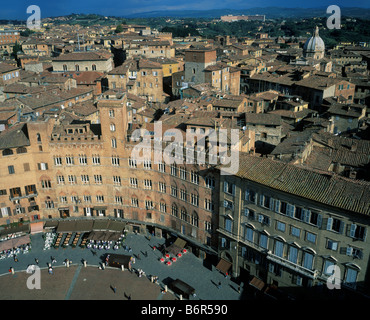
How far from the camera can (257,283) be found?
143ft

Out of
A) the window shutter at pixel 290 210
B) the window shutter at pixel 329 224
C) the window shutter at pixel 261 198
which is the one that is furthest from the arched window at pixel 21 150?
the window shutter at pixel 329 224

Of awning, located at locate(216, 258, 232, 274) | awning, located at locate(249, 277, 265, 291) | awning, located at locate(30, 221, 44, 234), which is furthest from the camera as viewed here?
awning, located at locate(30, 221, 44, 234)

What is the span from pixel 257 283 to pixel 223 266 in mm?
5228

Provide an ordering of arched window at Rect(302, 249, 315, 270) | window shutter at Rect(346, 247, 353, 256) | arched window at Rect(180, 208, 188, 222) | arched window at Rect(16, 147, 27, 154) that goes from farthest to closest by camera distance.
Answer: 1. arched window at Rect(16, 147, 27, 154)
2. arched window at Rect(180, 208, 188, 222)
3. arched window at Rect(302, 249, 315, 270)
4. window shutter at Rect(346, 247, 353, 256)

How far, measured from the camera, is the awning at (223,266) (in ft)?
153

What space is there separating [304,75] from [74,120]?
58.6 metres

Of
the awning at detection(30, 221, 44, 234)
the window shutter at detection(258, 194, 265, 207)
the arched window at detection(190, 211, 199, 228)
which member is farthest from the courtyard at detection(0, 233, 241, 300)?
the window shutter at detection(258, 194, 265, 207)

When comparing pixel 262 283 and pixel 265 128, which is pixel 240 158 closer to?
pixel 262 283

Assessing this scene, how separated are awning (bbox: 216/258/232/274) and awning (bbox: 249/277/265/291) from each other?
3.84m

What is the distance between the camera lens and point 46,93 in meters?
79.8

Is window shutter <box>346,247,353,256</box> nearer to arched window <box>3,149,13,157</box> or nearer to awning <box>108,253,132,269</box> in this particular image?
awning <box>108,253,132,269</box>

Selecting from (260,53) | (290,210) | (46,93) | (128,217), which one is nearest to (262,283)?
(290,210)

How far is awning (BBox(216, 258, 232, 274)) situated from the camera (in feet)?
153
